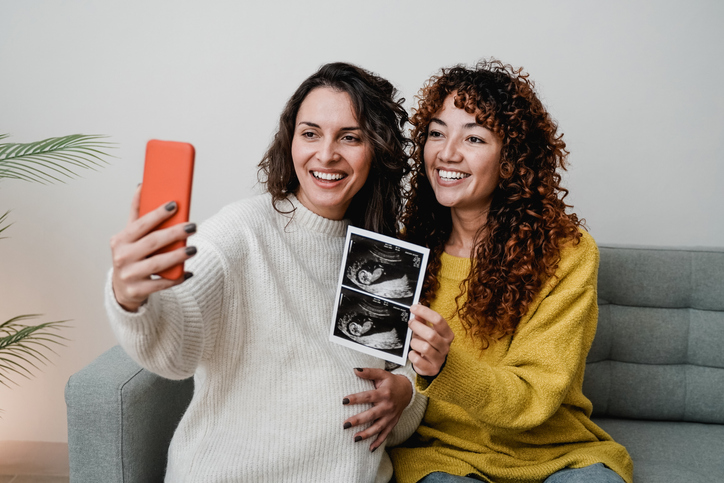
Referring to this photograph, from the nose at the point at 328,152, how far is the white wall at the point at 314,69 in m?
0.93

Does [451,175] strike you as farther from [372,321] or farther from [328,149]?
[372,321]

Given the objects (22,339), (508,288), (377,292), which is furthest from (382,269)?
(22,339)

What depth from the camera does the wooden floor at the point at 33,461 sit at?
2.37 meters

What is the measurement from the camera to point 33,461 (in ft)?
7.85

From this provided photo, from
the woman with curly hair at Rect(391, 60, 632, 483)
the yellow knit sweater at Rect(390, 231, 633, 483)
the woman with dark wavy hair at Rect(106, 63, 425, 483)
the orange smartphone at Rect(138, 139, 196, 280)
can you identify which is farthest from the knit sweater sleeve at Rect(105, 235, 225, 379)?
the woman with curly hair at Rect(391, 60, 632, 483)

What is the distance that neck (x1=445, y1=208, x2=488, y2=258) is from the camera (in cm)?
159

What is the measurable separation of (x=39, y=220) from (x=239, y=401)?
1511 mm

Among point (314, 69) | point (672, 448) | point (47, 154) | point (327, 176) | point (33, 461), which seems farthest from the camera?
point (33, 461)

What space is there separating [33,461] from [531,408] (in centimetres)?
224

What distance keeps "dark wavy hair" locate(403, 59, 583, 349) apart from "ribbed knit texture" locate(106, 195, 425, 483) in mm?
424

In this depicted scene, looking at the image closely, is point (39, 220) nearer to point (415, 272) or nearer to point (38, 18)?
point (38, 18)

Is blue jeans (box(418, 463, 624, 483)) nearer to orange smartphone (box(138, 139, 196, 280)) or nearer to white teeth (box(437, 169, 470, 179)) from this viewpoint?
white teeth (box(437, 169, 470, 179))

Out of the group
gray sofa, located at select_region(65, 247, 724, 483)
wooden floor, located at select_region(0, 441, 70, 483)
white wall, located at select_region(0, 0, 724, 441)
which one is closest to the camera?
gray sofa, located at select_region(65, 247, 724, 483)

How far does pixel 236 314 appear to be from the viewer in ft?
3.75
